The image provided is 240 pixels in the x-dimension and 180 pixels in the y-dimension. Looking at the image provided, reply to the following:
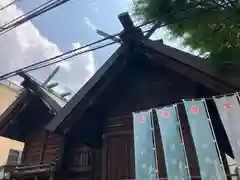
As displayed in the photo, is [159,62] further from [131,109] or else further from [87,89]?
[87,89]

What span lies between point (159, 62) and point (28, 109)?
5241 mm

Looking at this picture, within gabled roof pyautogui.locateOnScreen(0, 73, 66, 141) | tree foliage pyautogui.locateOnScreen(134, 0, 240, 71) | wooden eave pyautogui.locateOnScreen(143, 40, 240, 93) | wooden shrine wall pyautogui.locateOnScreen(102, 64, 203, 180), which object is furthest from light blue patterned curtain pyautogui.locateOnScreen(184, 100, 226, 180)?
gabled roof pyautogui.locateOnScreen(0, 73, 66, 141)

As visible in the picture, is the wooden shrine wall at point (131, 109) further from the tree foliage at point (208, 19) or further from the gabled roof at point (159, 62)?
the tree foliage at point (208, 19)

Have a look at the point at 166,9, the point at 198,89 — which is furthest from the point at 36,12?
the point at 198,89

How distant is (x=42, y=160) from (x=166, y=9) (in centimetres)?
630

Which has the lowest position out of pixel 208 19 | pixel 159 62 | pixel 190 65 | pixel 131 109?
pixel 131 109

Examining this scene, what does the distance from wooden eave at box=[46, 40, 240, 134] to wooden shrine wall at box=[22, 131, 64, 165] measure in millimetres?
2945

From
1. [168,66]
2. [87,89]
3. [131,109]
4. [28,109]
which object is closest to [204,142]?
[168,66]

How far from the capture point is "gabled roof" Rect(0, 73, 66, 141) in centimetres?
939

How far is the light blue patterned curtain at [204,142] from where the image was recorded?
13.7ft

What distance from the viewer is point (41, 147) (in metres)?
9.69

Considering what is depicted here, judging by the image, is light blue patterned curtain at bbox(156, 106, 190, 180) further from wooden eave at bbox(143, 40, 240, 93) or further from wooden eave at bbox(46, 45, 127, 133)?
wooden eave at bbox(46, 45, 127, 133)

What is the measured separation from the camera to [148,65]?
7.20m

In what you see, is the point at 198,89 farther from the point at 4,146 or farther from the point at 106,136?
the point at 4,146
